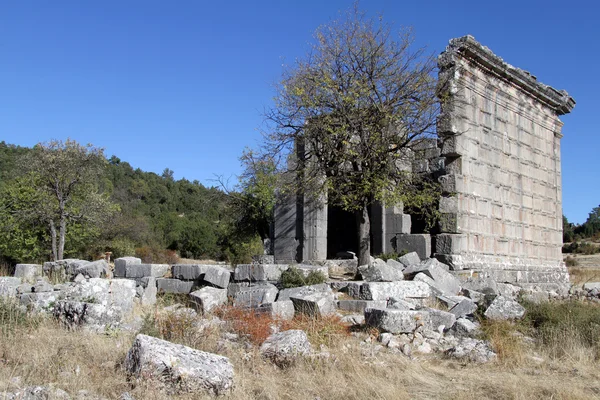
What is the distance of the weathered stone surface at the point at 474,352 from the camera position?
21.6 feet

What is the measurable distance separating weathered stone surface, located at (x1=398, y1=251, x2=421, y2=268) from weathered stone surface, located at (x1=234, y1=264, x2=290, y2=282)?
3064mm

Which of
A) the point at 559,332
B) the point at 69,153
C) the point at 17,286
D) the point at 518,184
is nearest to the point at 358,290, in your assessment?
the point at 559,332

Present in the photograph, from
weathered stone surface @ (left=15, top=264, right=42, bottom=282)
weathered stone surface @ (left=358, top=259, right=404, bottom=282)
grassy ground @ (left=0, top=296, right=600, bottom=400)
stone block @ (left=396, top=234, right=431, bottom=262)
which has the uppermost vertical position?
stone block @ (left=396, top=234, right=431, bottom=262)

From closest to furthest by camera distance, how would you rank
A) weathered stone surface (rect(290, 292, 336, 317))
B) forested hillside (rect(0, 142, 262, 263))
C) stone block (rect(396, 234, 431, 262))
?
weathered stone surface (rect(290, 292, 336, 317))
stone block (rect(396, 234, 431, 262))
forested hillside (rect(0, 142, 262, 263))

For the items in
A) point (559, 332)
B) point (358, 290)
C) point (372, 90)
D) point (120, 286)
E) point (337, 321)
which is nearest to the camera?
point (559, 332)

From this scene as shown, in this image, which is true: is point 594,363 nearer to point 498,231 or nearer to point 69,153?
point 498,231

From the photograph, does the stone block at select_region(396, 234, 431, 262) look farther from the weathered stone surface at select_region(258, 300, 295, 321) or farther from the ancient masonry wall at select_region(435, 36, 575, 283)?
the weathered stone surface at select_region(258, 300, 295, 321)

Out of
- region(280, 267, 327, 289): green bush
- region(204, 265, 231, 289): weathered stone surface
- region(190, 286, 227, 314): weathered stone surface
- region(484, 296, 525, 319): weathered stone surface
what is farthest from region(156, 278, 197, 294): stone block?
region(484, 296, 525, 319): weathered stone surface

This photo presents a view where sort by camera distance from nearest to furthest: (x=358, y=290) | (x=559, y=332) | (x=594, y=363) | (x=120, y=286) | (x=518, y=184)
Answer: (x=594, y=363) → (x=559, y=332) → (x=120, y=286) → (x=358, y=290) → (x=518, y=184)

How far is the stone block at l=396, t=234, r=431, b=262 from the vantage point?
1430 centimetres

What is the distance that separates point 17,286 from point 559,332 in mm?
9519

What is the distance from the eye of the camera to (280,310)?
8664 millimetres

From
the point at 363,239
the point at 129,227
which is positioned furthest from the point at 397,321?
the point at 129,227

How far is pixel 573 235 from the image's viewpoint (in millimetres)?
49969
